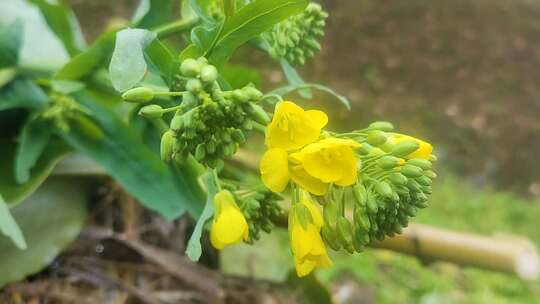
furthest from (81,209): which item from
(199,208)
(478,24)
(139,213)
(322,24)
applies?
(478,24)

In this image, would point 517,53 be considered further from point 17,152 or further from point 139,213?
point 17,152

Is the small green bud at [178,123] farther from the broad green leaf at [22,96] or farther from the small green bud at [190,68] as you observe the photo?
the broad green leaf at [22,96]

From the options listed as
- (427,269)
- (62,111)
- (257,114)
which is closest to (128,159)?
(62,111)

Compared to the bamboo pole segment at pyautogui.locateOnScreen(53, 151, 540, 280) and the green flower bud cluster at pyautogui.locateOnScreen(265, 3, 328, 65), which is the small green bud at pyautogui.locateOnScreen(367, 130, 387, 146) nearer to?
the green flower bud cluster at pyautogui.locateOnScreen(265, 3, 328, 65)

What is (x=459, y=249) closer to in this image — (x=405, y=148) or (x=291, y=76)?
(x=291, y=76)

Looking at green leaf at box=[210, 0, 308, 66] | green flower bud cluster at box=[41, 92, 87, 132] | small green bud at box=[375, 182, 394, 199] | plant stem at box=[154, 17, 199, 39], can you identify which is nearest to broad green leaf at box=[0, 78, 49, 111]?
green flower bud cluster at box=[41, 92, 87, 132]

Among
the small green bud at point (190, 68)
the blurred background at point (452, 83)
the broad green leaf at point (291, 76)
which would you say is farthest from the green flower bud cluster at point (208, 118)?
the blurred background at point (452, 83)
